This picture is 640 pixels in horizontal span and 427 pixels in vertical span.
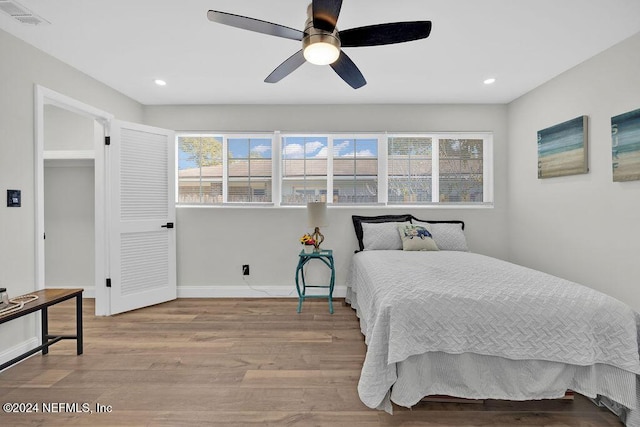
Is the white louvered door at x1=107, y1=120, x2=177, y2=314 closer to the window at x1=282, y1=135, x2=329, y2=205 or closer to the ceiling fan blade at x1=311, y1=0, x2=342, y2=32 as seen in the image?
the window at x1=282, y1=135, x2=329, y2=205

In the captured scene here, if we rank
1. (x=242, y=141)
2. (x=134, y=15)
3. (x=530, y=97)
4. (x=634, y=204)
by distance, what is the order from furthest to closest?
(x=242, y=141), (x=530, y=97), (x=634, y=204), (x=134, y=15)

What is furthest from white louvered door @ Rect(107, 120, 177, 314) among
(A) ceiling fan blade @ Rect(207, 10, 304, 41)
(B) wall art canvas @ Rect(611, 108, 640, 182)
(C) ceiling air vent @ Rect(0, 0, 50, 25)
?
(B) wall art canvas @ Rect(611, 108, 640, 182)

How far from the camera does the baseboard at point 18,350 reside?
221 centimetres

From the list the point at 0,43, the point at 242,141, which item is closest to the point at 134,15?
the point at 0,43

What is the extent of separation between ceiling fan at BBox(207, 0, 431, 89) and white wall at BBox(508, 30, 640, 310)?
2.03 m

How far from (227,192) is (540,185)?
149 inches

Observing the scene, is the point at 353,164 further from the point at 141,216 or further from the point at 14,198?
the point at 14,198

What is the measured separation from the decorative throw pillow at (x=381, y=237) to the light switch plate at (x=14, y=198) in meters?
3.17

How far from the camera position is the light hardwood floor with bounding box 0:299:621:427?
65.9 inches

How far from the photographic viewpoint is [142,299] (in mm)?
3451

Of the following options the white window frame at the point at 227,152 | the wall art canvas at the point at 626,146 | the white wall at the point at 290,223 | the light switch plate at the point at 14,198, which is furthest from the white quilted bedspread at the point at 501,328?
the light switch plate at the point at 14,198

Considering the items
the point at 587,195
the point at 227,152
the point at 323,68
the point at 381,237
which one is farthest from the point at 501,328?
the point at 227,152

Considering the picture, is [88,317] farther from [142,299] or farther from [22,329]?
[22,329]

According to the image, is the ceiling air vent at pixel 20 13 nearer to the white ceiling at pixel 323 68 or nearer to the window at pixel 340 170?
the white ceiling at pixel 323 68
